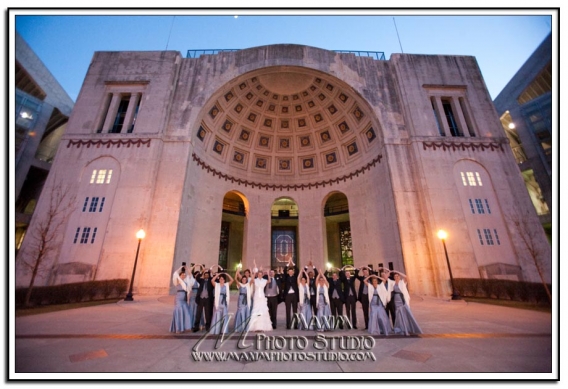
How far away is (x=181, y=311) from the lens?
247 inches

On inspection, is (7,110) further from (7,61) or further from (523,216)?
(523,216)

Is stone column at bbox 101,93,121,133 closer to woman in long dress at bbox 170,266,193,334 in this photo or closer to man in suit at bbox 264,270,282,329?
woman in long dress at bbox 170,266,193,334

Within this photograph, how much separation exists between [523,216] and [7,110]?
24.0m

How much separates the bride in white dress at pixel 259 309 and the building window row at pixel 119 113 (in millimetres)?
17636

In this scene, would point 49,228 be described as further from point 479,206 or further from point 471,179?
point 471,179

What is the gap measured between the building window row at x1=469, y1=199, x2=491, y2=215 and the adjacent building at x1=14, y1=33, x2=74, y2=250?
35.7 meters

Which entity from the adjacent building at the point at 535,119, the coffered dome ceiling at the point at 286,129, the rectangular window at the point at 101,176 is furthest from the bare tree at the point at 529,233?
the rectangular window at the point at 101,176

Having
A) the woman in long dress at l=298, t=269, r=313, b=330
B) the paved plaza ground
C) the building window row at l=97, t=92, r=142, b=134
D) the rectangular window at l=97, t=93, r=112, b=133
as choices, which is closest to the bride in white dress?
the paved plaza ground

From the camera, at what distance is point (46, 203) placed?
581 inches

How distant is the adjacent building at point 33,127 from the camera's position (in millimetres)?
21200

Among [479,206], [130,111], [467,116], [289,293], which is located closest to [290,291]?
[289,293]

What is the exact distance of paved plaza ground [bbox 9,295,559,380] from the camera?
3459 mm

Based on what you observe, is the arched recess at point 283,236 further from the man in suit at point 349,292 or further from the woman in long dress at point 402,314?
the woman in long dress at point 402,314

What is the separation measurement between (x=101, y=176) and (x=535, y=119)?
126 feet
